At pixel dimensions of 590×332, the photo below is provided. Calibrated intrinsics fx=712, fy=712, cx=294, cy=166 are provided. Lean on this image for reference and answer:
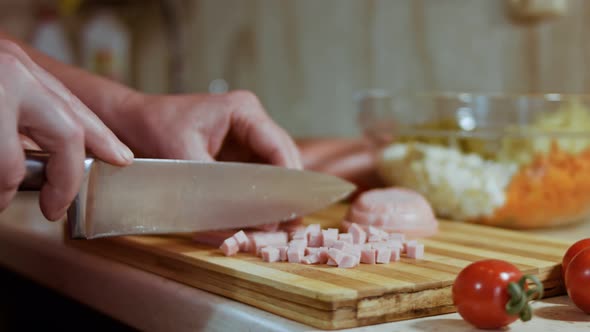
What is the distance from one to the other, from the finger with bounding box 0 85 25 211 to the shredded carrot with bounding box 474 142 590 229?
0.79 metres

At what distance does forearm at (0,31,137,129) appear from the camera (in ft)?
3.62

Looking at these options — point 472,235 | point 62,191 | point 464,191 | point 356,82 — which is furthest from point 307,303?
point 356,82

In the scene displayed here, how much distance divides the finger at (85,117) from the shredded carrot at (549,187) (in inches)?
26.9

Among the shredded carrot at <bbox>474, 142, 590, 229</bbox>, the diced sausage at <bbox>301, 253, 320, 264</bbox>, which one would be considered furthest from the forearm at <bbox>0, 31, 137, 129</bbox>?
the shredded carrot at <bbox>474, 142, 590, 229</bbox>

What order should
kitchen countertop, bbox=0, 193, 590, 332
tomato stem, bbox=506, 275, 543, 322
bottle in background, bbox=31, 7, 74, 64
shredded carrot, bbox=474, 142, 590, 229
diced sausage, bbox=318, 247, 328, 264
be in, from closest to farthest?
tomato stem, bbox=506, 275, 543, 322, kitchen countertop, bbox=0, 193, 590, 332, diced sausage, bbox=318, 247, 328, 264, shredded carrot, bbox=474, 142, 590, 229, bottle in background, bbox=31, 7, 74, 64

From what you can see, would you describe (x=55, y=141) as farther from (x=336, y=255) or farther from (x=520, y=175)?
(x=520, y=175)

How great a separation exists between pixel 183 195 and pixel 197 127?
0.67 feet

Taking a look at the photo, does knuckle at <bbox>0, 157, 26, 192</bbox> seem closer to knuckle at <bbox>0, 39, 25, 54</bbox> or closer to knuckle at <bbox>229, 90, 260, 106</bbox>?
knuckle at <bbox>0, 39, 25, 54</bbox>

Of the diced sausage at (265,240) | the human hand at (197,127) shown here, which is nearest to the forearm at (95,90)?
the human hand at (197,127)

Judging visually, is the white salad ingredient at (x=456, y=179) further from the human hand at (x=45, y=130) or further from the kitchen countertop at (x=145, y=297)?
the human hand at (x=45, y=130)

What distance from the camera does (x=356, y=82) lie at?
2.08m

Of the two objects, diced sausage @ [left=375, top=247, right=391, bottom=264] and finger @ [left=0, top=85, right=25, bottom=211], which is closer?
finger @ [left=0, top=85, right=25, bottom=211]

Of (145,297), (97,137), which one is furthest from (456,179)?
(97,137)

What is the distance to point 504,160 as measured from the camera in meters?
1.18
